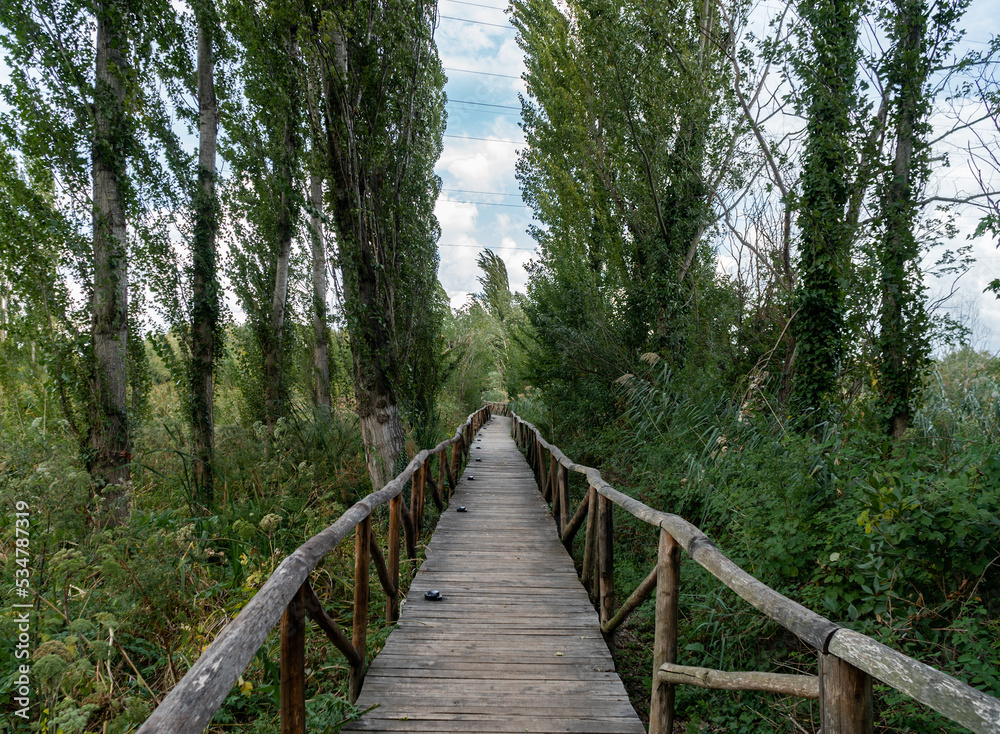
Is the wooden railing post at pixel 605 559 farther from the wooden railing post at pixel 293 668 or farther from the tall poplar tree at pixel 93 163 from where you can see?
the tall poplar tree at pixel 93 163

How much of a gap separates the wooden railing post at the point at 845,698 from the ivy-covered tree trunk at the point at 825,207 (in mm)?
5063

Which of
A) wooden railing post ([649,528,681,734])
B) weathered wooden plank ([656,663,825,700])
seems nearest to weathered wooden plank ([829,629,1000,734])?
weathered wooden plank ([656,663,825,700])

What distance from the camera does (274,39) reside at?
7191 millimetres

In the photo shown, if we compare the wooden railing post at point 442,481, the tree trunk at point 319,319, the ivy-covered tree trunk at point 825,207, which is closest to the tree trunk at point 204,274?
the tree trunk at point 319,319

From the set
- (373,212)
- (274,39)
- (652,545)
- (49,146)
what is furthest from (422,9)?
(652,545)

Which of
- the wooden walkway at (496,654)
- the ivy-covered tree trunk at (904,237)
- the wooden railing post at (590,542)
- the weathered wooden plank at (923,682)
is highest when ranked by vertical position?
the ivy-covered tree trunk at (904,237)

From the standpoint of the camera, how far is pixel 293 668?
6.84 ft

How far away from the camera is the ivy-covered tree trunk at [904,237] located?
17.4ft

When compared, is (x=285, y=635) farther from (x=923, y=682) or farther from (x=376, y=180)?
(x=376, y=180)

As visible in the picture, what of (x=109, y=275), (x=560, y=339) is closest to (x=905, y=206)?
(x=560, y=339)

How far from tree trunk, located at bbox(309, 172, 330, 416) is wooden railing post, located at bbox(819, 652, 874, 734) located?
939 cm

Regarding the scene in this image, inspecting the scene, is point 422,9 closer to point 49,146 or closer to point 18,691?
point 49,146

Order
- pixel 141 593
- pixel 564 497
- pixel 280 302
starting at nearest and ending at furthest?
1. pixel 141 593
2. pixel 564 497
3. pixel 280 302

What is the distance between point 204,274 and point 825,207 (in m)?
8.64
